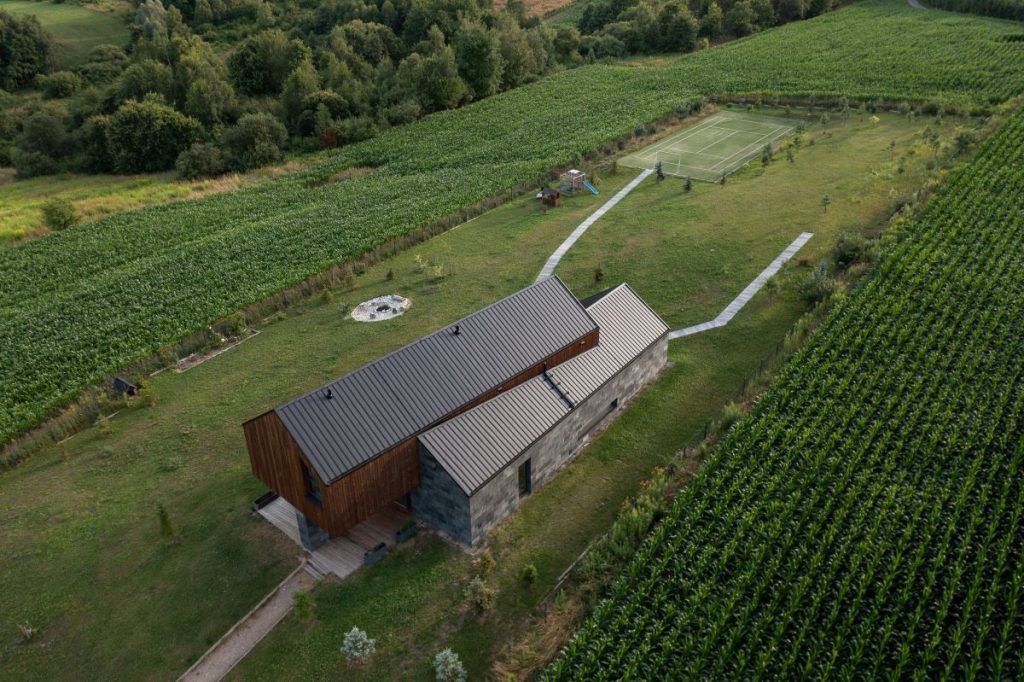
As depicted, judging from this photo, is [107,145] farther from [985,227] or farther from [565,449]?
[985,227]

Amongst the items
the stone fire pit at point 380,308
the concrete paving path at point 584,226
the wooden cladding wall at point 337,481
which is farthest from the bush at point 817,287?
the wooden cladding wall at point 337,481

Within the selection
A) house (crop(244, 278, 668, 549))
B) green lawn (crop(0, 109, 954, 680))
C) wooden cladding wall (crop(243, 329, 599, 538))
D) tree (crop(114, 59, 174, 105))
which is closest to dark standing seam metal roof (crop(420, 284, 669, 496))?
house (crop(244, 278, 668, 549))

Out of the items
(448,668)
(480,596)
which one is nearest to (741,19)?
(480,596)

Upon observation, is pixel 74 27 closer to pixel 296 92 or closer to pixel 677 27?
pixel 296 92

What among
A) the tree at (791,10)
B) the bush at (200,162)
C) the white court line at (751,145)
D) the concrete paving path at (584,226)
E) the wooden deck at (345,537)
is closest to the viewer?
the wooden deck at (345,537)

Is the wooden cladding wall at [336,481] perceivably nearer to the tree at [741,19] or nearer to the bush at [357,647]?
the bush at [357,647]

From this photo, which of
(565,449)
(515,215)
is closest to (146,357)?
(565,449)
